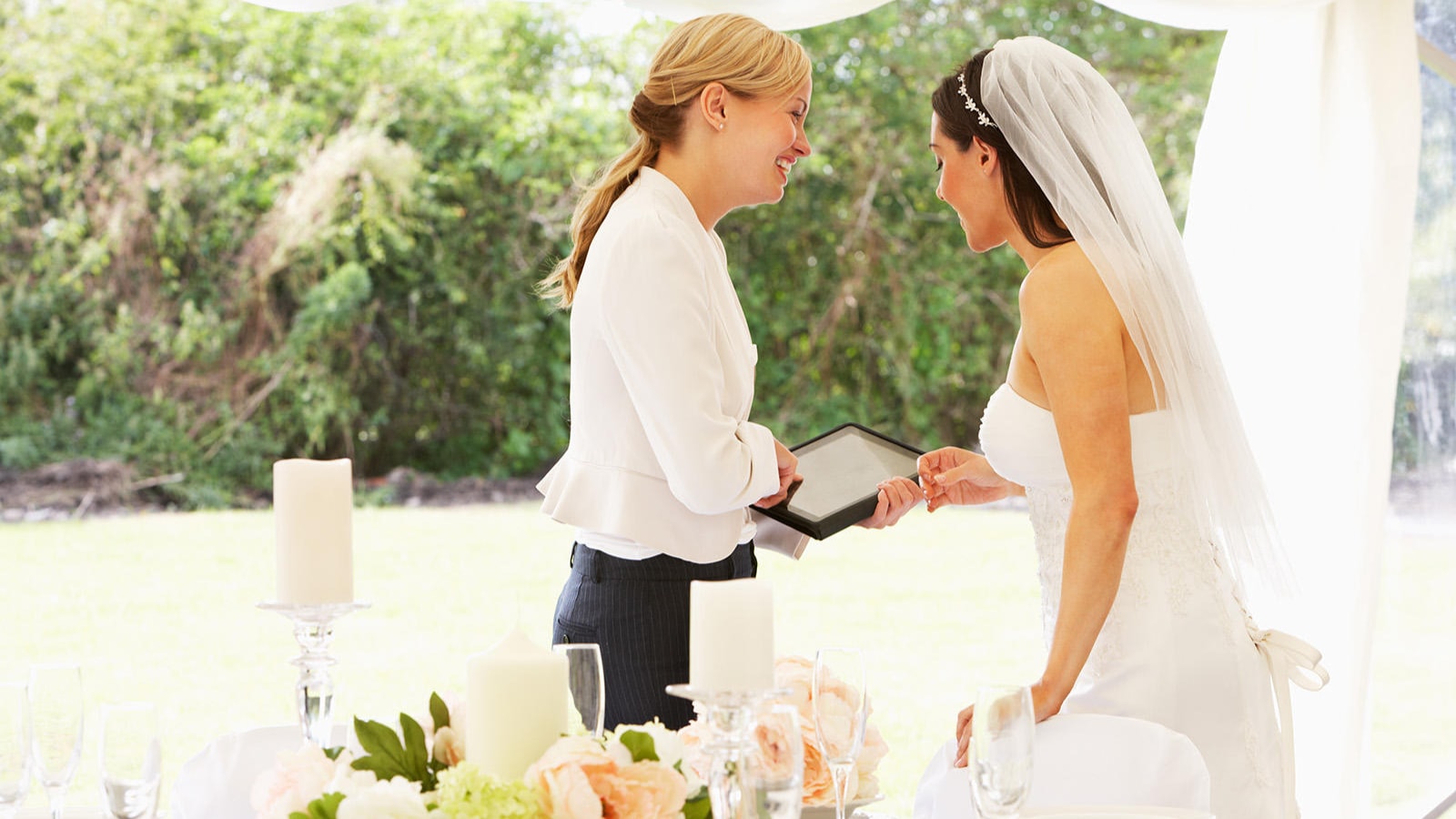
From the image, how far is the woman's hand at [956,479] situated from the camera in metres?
2.32

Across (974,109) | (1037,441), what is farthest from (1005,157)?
(1037,441)

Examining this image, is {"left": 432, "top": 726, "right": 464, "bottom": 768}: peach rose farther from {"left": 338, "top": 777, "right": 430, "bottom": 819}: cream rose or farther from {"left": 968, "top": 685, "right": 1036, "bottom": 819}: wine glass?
{"left": 968, "top": 685, "right": 1036, "bottom": 819}: wine glass

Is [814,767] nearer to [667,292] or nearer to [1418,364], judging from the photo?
[667,292]

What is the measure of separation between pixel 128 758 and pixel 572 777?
0.41m

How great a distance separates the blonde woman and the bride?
0.32 metres

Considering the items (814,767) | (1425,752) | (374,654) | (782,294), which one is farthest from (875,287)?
(814,767)

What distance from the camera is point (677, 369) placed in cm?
170

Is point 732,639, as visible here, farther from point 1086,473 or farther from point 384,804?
point 1086,473

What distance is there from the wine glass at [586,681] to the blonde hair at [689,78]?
2.72ft

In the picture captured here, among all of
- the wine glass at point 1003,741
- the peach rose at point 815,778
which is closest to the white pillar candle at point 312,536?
the peach rose at point 815,778

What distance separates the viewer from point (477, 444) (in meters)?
8.42

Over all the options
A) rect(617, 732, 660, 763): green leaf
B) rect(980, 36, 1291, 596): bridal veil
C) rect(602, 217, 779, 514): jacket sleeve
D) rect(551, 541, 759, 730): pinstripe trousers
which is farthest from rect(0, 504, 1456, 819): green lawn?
rect(617, 732, 660, 763): green leaf

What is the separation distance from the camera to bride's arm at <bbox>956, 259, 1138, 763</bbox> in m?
1.72

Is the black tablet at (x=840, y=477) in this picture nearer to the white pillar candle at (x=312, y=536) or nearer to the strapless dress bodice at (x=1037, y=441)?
the strapless dress bodice at (x=1037, y=441)
